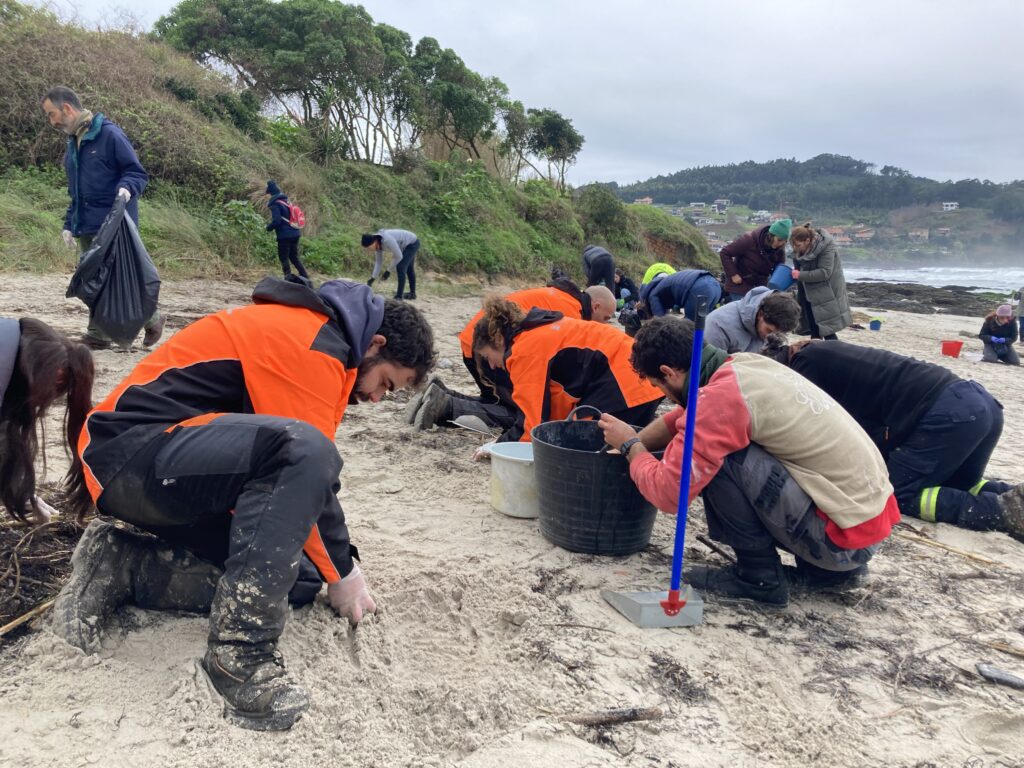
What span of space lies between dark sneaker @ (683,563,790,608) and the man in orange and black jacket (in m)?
1.36

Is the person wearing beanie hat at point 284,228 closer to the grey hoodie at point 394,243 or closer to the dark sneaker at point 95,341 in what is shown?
the grey hoodie at point 394,243

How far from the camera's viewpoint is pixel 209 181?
12016 millimetres

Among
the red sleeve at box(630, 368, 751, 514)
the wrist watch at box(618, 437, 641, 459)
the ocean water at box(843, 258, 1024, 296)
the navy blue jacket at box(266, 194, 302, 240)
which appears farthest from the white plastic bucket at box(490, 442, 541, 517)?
the ocean water at box(843, 258, 1024, 296)

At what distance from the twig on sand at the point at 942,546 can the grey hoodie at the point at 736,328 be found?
63.9 inches

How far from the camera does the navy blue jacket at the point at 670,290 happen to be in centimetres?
640

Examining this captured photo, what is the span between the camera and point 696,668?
2.29 meters

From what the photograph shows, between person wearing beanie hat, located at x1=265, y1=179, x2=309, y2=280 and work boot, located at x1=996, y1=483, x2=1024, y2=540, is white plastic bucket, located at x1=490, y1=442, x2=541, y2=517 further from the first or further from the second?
person wearing beanie hat, located at x1=265, y1=179, x2=309, y2=280

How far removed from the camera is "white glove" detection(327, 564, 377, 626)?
2.32m

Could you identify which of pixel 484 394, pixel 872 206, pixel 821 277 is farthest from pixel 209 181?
pixel 872 206

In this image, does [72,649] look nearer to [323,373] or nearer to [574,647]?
[323,373]

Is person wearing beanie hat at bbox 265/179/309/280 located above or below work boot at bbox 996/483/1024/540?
above

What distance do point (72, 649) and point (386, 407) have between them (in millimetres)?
3312

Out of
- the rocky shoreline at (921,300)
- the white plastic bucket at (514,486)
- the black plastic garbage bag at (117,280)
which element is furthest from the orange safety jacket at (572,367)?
the rocky shoreline at (921,300)

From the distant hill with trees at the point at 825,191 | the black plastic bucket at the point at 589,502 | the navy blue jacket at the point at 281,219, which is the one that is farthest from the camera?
the distant hill with trees at the point at 825,191
